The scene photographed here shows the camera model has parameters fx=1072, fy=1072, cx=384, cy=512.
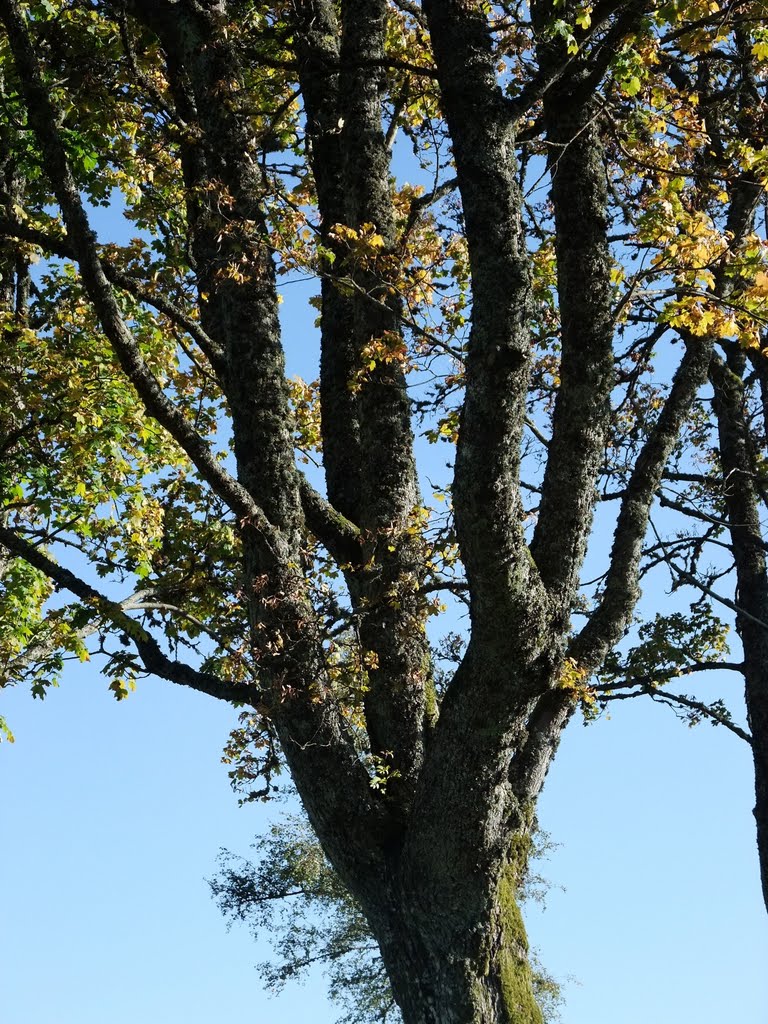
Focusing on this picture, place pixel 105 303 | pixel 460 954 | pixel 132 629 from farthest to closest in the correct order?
pixel 132 629, pixel 105 303, pixel 460 954

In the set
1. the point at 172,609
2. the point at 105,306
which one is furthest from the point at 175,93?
the point at 172,609

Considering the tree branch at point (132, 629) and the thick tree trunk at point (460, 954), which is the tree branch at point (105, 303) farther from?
the thick tree trunk at point (460, 954)

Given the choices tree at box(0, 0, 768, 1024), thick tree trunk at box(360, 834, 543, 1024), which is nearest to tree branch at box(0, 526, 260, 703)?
tree at box(0, 0, 768, 1024)

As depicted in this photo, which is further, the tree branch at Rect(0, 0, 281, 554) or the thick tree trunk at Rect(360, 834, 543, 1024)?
the tree branch at Rect(0, 0, 281, 554)

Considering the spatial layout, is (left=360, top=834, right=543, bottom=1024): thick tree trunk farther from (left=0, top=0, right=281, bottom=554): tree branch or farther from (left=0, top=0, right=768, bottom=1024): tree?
(left=0, top=0, right=281, bottom=554): tree branch

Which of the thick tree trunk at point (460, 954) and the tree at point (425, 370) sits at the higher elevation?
the tree at point (425, 370)

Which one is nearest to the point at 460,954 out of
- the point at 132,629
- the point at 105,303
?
the point at 132,629

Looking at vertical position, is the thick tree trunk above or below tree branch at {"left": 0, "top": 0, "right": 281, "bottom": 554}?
below

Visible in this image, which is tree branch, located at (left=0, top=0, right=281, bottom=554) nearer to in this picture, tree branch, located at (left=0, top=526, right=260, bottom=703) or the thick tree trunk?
tree branch, located at (left=0, top=526, right=260, bottom=703)

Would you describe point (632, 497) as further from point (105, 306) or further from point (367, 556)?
point (105, 306)

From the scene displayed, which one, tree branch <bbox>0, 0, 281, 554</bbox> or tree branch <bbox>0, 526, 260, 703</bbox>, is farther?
tree branch <bbox>0, 526, 260, 703</bbox>

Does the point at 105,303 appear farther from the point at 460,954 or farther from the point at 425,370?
the point at 460,954

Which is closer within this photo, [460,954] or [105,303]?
[460,954]

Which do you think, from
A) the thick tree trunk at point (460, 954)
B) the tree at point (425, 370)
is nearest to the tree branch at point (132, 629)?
the tree at point (425, 370)
